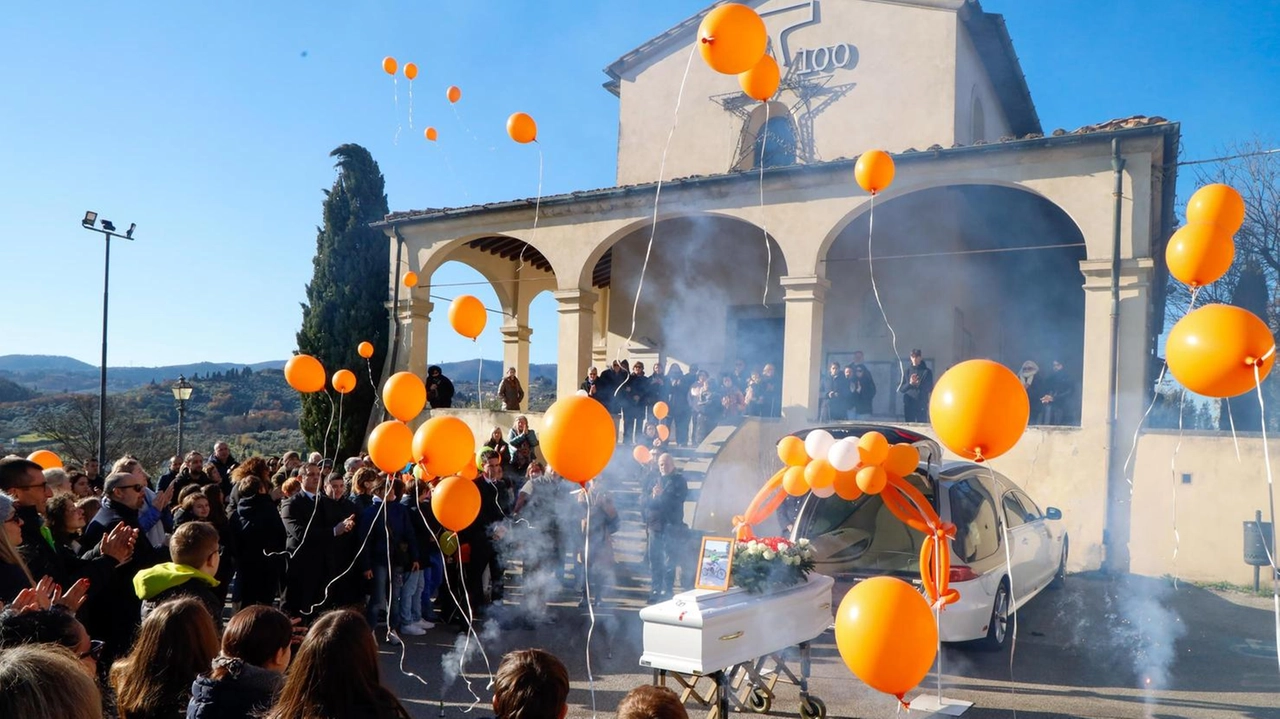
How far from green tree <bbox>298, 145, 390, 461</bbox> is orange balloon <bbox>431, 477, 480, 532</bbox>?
14202 mm

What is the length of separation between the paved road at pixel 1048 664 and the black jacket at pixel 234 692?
285 cm

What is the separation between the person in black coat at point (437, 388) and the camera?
54.5 feet

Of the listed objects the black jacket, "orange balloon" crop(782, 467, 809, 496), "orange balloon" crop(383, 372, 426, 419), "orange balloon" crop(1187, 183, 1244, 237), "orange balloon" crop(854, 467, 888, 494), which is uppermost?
"orange balloon" crop(1187, 183, 1244, 237)

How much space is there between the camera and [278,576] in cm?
725

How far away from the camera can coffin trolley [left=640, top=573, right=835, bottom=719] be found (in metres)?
5.11

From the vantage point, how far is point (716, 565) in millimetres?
5965

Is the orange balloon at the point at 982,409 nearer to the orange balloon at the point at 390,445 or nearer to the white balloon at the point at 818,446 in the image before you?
the white balloon at the point at 818,446

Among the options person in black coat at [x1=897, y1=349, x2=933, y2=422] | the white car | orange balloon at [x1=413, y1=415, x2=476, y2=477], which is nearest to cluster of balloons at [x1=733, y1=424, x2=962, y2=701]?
the white car

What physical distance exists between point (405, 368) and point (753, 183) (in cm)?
852

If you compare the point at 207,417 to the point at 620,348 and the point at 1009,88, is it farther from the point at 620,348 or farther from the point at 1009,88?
the point at 1009,88

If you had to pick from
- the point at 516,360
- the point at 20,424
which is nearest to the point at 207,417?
the point at 20,424

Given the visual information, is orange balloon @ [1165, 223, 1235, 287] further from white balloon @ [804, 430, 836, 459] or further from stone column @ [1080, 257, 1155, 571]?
stone column @ [1080, 257, 1155, 571]

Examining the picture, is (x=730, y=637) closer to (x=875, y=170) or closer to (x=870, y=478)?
(x=870, y=478)


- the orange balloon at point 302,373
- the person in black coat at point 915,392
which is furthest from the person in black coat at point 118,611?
the person in black coat at point 915,392
